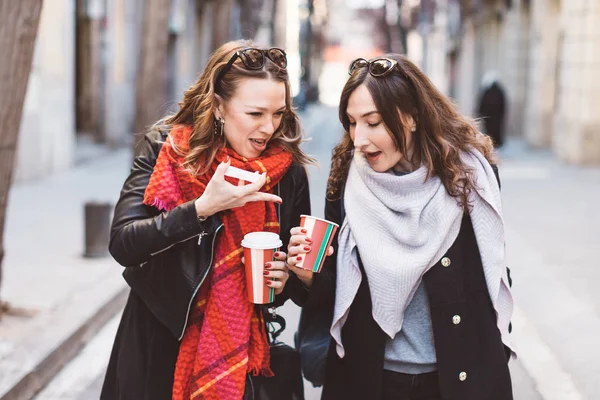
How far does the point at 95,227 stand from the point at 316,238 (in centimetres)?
554

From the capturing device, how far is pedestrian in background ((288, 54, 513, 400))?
2.64m

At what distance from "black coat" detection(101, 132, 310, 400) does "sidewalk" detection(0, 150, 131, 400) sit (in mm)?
1861

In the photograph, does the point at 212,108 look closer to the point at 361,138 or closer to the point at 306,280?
the point at 361,138

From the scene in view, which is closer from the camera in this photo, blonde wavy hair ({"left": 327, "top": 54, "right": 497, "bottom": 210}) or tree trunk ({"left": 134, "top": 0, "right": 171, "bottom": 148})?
blonde wavy hair ({"left": 327, "top": 54, "right": 497, "bottom": 210})

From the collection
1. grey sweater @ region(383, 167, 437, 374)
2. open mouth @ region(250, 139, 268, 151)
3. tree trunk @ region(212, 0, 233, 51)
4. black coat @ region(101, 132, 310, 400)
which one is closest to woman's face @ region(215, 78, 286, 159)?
open mouth @ region(250, 139, 268, 151)

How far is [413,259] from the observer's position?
Answer: 2613mm

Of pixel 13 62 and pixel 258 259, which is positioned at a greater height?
pixel 13 62

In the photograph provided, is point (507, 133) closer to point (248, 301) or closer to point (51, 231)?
point (51, 231)

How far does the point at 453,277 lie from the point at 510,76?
24.1 meters

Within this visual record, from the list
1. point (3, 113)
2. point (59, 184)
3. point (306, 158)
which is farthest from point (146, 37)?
point (306, 158)

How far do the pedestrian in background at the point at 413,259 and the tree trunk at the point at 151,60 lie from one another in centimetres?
928

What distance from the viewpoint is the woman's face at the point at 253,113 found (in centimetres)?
274

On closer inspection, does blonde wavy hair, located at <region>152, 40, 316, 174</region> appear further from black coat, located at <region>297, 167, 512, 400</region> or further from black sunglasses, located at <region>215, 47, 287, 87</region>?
black coat, located at <region>297, 167, 512, 400</region>

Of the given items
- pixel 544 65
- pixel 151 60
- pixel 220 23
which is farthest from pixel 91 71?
pixel 544 65
